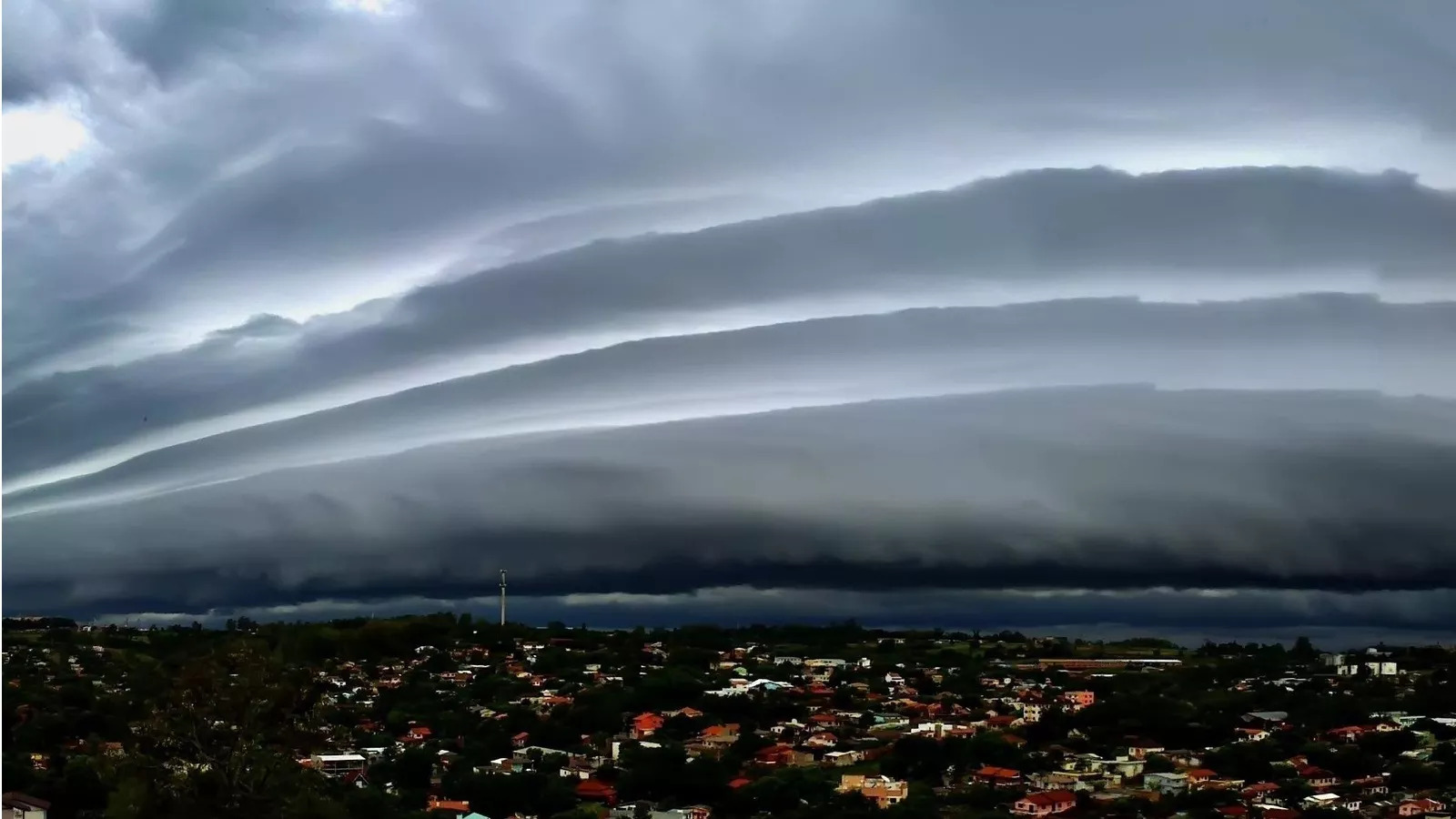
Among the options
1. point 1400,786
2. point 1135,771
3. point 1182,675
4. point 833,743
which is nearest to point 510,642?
point 1182,675

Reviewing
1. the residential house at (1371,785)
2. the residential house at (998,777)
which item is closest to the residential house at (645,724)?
the residential house at (998,777)

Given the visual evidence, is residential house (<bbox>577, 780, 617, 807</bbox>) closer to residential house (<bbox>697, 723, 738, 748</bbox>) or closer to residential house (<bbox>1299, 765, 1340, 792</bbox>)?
residential house (<bbox>697, 723, 738, 748</bbox>)

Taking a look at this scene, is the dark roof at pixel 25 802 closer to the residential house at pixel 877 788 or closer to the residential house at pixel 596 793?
the residential house at pixel 596 793

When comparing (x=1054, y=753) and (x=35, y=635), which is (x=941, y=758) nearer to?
(x=1054, y=753)

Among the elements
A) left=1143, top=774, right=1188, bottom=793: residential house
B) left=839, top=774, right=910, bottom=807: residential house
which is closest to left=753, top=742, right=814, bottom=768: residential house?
left=839, top=774, right=910, bottom=807: residential house

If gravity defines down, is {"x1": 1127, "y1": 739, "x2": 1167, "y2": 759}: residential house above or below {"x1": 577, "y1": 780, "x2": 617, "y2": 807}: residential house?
below
